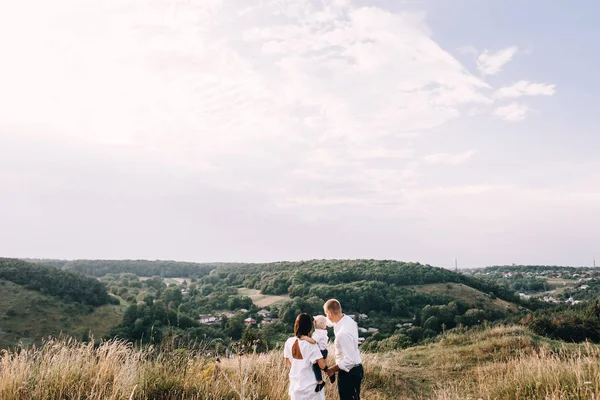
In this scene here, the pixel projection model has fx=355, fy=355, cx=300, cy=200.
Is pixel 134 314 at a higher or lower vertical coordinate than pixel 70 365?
lower

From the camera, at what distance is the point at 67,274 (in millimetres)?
72250

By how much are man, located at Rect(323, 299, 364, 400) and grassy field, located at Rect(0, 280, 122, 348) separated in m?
57.4

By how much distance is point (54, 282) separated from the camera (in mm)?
66062

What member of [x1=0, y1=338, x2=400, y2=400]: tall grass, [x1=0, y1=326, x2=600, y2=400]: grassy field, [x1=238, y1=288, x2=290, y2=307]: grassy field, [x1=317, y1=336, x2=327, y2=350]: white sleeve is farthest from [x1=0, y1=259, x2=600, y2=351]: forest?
[x1=317, y1=336, x2=327, y2=350]: white sleeve

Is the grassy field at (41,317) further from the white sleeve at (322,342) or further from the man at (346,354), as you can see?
the white sleeve at (322,342)

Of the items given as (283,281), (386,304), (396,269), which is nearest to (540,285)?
(396,269)

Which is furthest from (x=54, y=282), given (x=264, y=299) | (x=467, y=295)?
(x=467, y=295)

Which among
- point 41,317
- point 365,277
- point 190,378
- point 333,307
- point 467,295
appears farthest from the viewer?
point 365,277

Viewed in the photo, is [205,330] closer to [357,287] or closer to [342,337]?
[357,287]

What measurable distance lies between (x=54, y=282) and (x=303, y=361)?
7775 centimetres

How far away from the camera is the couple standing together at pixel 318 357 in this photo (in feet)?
14.9

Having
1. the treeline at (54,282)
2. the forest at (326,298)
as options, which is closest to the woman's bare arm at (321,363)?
the forest at (326,298)

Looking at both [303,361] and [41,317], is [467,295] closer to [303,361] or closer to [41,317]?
[41,317]

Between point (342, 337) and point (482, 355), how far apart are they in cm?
935
